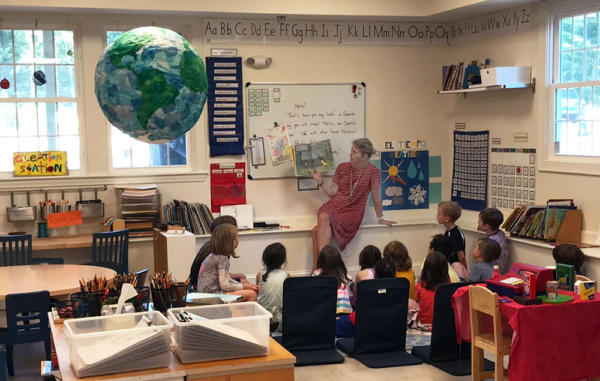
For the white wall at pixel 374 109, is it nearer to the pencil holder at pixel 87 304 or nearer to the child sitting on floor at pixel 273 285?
the child sitting on floor at pixel 273 285

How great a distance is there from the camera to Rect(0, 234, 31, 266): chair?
21.6ft

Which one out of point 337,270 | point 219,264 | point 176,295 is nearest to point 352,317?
point 337,270

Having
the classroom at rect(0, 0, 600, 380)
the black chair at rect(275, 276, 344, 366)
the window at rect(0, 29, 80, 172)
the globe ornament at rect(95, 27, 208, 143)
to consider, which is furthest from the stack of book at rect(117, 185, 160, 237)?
the globe ornament at rect(95, 27, 208, 143)

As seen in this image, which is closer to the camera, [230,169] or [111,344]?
[111,344]

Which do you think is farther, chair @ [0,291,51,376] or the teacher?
the teacher

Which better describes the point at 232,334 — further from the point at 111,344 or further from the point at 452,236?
the point at 452,236

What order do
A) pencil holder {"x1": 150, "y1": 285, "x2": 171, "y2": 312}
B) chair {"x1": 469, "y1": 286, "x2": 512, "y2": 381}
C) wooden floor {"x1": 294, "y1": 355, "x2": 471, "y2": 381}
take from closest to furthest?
pencil holder {"x1": 150, "y1": 285, "x2": 171, "y2": 312} < chair {"x1": 469, "y1": 286, "x2": 512, "y2": 381} < wooden floor {"x1": 294, "y1": 355, "x2": 471, "y2": 381}

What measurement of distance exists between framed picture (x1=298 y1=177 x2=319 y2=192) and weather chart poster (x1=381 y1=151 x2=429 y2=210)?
867 millimetres

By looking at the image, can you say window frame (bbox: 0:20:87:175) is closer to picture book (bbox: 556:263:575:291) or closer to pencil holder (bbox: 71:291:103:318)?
pencil holder (bbox: 71:291:103:318)

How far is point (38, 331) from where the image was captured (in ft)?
16.3

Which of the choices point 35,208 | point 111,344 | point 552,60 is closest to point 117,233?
point 35,208

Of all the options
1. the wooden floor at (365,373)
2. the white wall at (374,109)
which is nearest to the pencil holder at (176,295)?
the wooden floor at (365,373)

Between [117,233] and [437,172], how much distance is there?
4128 mm

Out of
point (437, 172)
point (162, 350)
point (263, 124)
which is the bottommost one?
point (162, 350)
